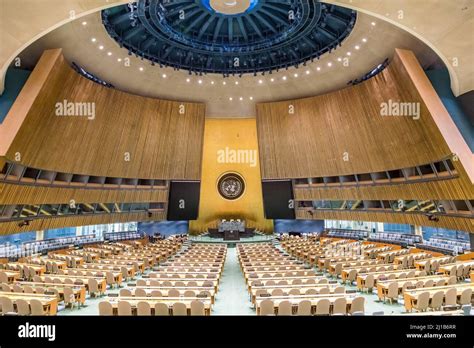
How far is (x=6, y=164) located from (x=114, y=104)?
27.1 feet

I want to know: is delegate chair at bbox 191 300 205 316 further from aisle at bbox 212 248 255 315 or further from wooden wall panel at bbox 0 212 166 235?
wooden wall panel at bbox 0 212 166 235

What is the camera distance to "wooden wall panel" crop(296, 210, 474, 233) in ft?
51.3

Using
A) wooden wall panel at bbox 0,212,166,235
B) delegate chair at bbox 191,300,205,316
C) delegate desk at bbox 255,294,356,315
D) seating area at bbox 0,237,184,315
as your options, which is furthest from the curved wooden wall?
seating area at bbox 0,237,184,315

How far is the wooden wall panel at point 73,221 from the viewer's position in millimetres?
16383

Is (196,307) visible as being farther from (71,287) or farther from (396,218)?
(396,218)

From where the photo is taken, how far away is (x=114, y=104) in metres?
21.4

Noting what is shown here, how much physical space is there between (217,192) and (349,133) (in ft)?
51.6

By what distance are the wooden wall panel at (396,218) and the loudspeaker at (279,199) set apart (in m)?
1.00

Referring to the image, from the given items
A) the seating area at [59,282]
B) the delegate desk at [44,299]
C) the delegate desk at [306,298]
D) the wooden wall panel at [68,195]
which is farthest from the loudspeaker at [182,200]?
the delegate desk at [306,298]

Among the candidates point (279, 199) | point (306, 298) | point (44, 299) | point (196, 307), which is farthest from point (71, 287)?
point (279, 199)

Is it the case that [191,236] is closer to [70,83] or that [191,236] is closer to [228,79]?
[228,79]

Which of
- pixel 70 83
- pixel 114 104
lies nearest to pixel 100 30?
pixel 70 83

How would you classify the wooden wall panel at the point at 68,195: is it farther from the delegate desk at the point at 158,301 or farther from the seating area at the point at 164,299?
the delegate desk at the point at 158,301

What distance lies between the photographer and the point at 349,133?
22.5 metres
